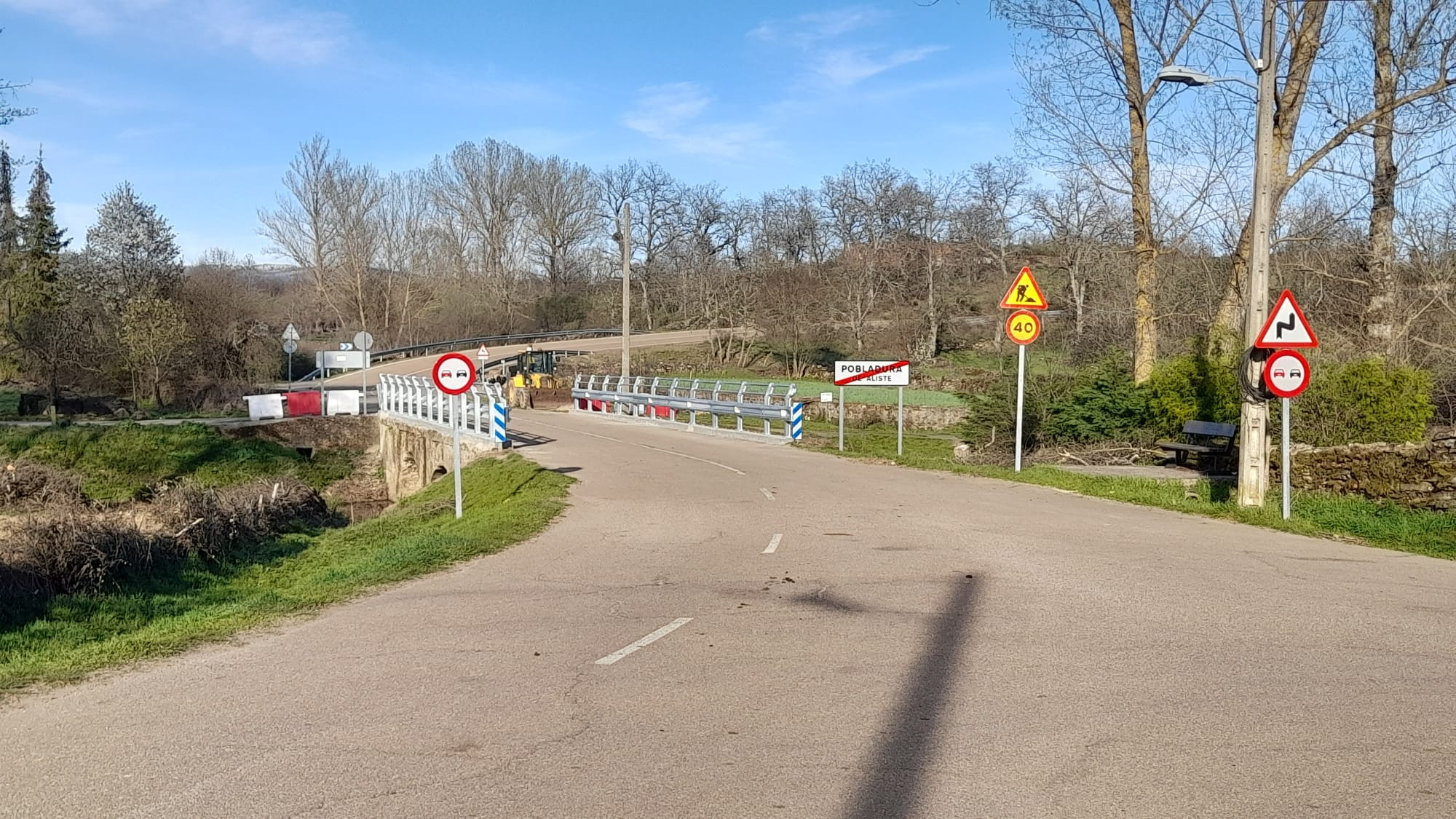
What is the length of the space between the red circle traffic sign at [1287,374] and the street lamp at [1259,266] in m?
0.55

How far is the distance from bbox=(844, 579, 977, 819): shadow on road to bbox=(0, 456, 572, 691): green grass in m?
5.15

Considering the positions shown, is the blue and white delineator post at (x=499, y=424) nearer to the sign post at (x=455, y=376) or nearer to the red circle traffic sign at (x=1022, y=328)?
the sign post at (x=455, y=376)

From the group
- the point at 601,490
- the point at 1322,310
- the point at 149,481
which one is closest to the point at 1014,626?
the point at 601,490

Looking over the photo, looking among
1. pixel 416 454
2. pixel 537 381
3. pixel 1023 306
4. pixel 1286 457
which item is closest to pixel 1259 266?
pixel 1286 457

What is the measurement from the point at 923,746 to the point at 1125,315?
89.4ft

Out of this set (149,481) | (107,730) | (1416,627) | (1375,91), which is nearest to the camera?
(107,730)

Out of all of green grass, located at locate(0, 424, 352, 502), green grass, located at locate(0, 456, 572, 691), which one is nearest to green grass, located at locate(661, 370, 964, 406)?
green grass, located at locate(0, 424, 352, 502)

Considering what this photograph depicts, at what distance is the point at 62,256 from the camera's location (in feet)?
181

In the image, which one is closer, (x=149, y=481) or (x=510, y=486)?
(x=510, y=486)

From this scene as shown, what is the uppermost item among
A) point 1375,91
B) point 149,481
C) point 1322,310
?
point 1375,91

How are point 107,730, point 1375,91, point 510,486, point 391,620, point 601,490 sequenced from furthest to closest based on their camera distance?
point 1375,91 < point 510,486 < point 601,490 < point 391,620 < point 107,730

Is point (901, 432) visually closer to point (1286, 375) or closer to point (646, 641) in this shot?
point (1286, 375)

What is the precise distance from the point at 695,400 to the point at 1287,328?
758 inches

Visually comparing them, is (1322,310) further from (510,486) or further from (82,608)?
(82,608)
